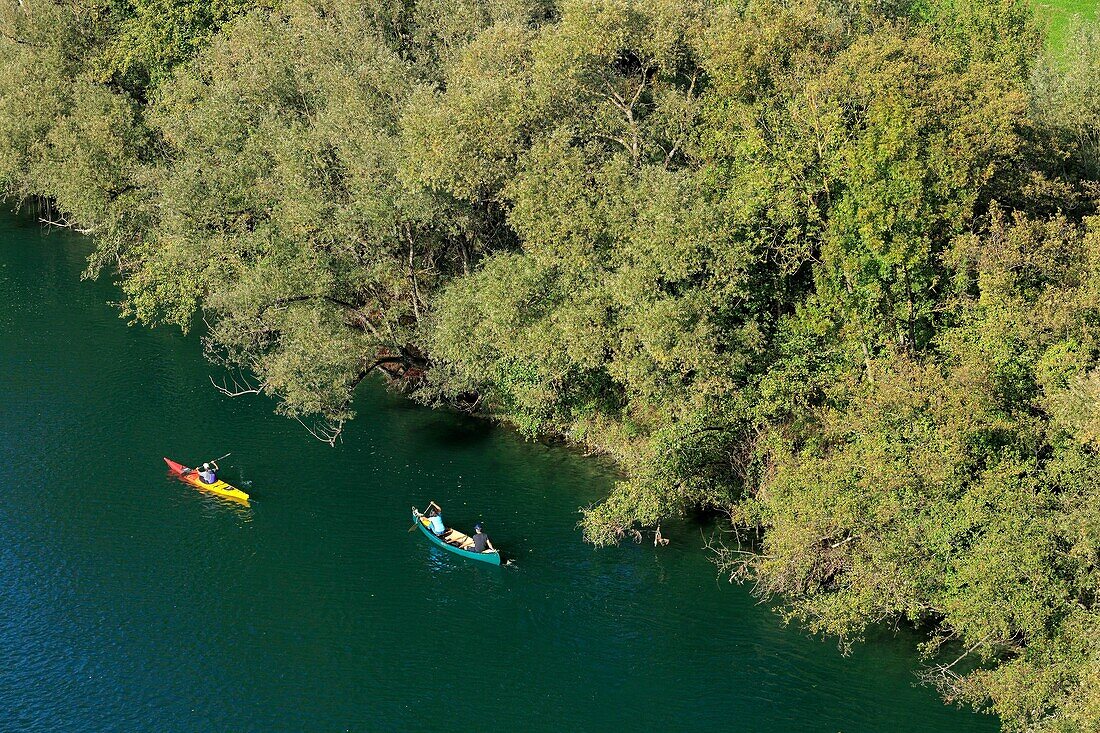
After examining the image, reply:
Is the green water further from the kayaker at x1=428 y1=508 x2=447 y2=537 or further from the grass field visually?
the grass field

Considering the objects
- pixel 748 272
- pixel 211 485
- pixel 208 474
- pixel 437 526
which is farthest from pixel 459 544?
pixel 748 272

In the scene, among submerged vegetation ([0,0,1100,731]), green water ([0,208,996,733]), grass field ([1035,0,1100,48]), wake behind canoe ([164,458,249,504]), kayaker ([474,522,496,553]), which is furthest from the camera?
grass field ([1035,0,1100,48])

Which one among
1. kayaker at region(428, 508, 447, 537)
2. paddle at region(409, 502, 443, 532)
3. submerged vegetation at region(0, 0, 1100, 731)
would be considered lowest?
paddle at region(409, 502, 443, 532)

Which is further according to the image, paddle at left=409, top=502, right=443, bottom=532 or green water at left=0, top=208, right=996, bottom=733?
paddle at left=409, top=502, right=443, bottom=532

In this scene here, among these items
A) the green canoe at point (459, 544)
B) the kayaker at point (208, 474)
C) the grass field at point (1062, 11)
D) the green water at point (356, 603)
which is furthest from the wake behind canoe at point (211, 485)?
the grass field at point (1062, 11)

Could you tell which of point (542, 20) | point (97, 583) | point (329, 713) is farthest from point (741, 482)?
point (542, 20)

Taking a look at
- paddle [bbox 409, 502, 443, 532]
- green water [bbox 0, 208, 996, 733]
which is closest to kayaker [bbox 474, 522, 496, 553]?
green water [bbox 0, 208, 996, 733]

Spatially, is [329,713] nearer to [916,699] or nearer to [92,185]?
[916,699]
